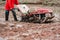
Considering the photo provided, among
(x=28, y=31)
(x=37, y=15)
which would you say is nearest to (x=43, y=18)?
(x=37, y=15)

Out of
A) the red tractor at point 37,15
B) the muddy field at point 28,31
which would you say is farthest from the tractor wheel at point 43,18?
the muddy field at point 28,31

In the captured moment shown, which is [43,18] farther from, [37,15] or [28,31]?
[28,31]

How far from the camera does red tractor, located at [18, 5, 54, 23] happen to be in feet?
41.7

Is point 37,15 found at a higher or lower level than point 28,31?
higher

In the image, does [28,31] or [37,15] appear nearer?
[28,31]

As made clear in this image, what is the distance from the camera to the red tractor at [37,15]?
12695 mm

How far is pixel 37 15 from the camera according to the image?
508 inches

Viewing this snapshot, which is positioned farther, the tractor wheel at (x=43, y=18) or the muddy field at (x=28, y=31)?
the tractor wheel at (x=43, y=18)

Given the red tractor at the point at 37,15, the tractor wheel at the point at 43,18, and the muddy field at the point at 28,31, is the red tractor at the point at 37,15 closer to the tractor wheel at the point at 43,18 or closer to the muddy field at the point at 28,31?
the tractor wheel at the point at 43,18

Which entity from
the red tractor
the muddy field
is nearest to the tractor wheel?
the red tractor

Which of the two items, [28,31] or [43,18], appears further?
[43,18]

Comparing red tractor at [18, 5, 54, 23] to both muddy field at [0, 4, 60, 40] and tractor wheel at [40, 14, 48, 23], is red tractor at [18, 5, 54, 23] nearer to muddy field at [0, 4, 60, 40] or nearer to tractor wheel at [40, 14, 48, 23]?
tractor wheel at [40, 14, 48, 23]

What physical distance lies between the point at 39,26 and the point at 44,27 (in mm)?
360

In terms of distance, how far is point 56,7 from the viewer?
731 inches
